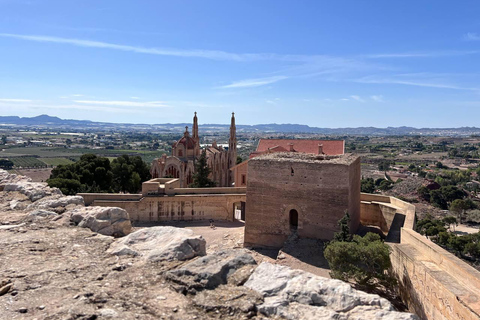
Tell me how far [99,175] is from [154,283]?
82.0 ft

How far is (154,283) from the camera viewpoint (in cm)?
746

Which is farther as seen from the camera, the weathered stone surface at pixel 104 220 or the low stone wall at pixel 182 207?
the low stone wall at pixel 182 207

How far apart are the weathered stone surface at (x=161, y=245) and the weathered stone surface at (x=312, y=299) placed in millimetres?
2148

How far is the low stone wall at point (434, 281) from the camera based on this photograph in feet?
29.2

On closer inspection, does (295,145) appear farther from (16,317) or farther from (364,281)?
(16,317)

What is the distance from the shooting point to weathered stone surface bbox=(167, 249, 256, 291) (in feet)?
23.7

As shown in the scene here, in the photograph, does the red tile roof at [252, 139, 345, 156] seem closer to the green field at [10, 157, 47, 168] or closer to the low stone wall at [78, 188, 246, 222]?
the low stone wall at [78, 188, 246, 222]

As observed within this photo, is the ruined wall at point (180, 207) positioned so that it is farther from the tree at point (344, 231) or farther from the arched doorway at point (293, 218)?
the tree at point (344, 231)

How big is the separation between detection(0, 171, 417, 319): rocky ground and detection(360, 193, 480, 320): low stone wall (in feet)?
12.1

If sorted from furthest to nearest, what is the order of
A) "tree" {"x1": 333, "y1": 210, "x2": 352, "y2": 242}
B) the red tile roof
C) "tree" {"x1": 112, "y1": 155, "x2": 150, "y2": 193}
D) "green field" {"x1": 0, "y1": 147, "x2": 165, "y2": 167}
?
"green field" {"x1": 0, "y1": 147, "x2": 165, "y2": 167}
the red tile roof
"tree" {"x1": 112, "y1": 155, "x2": 150, "y2": 193}
"tree" {"x1": 333, "y1": 210, "x2": 352, "y2": 242}

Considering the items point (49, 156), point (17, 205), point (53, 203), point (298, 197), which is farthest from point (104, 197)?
point (49, 156)

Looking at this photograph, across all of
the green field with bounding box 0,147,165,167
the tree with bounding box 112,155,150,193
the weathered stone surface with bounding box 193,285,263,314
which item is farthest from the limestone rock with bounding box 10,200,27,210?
the green field with bounding box 0,147,165,167

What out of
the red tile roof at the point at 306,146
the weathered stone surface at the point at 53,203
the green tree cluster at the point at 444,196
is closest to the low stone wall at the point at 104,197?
the weathered stone surface at the point at 53,203

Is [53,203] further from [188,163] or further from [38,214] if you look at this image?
[188,163]
